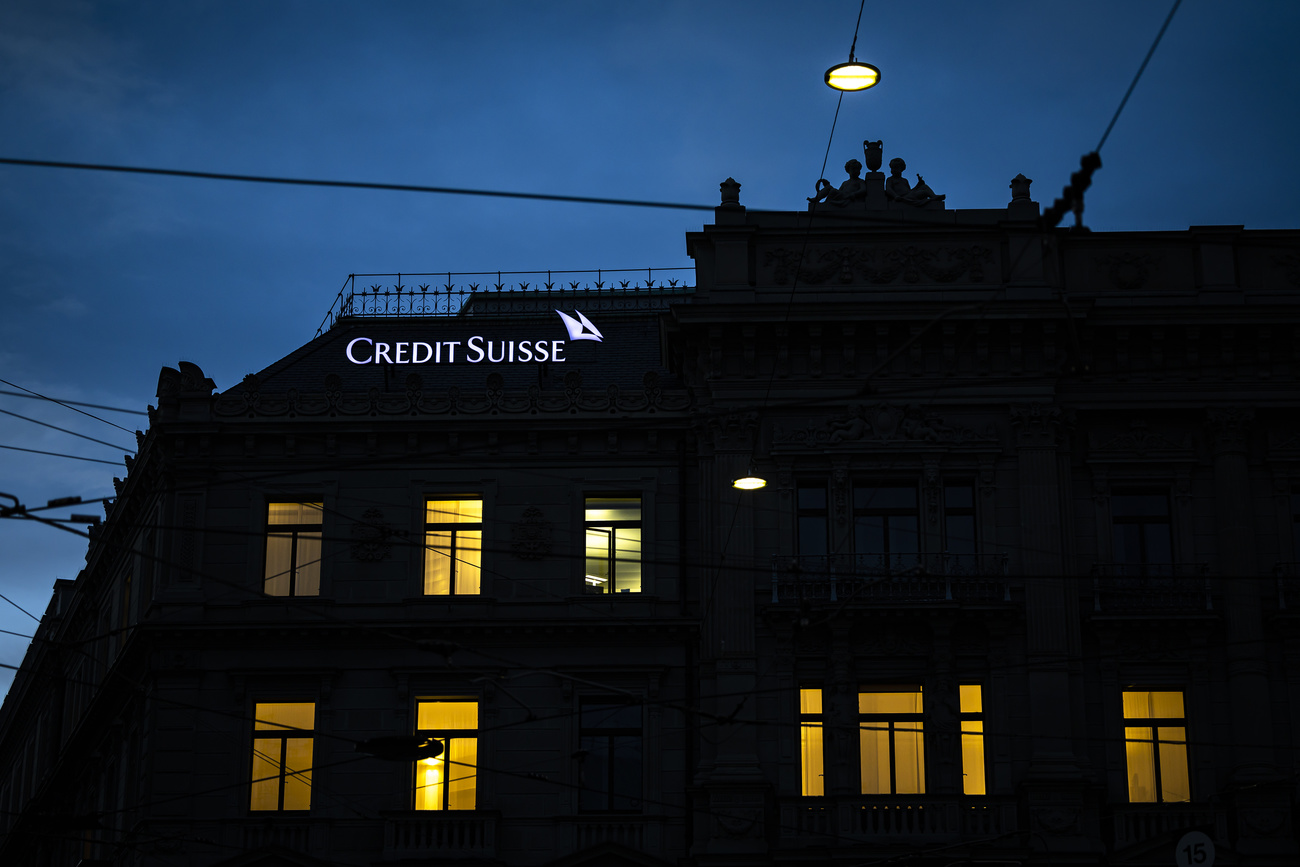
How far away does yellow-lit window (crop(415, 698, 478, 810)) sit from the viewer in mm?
39531

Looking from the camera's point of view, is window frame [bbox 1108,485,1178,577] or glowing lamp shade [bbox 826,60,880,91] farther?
window frame [bbox 1108,485,1178,577]

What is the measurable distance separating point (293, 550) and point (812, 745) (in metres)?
13.0

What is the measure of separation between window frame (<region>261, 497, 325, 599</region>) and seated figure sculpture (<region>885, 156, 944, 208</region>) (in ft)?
51.2

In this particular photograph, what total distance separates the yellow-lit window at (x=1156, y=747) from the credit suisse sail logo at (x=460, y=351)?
53.5 feet

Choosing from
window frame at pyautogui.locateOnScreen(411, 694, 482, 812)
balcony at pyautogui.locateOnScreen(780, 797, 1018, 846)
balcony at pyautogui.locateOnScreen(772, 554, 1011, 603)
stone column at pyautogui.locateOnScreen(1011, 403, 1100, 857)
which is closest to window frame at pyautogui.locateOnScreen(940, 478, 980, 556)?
balcony at pyautogui.locateOnScreen(772, 554, 1011, 603)

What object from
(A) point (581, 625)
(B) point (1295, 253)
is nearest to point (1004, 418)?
(B) point (1295, 253)

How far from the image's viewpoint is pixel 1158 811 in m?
37.9

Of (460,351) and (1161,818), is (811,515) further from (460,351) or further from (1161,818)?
(460,351)

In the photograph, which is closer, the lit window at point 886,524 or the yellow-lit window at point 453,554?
the lit window at point 886,524

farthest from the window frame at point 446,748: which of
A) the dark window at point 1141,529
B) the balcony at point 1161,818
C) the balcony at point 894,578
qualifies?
the dark window at point 1141,529

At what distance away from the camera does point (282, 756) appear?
131 feet

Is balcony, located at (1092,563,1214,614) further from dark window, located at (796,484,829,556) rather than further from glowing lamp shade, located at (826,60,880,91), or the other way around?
glowing lamp shade, located at (826,60,880,91)

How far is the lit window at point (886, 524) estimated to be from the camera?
132 ft

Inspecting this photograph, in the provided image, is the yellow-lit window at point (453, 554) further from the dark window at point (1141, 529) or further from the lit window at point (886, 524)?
the dark window at point (1141, 529)
